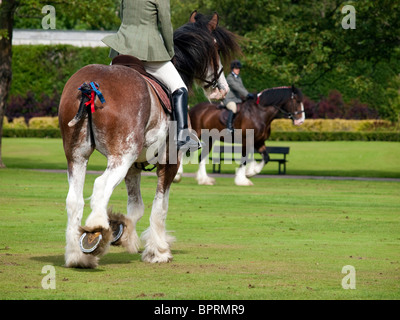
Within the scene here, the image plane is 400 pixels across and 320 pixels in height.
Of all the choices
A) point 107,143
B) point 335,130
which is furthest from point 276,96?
point 335,130

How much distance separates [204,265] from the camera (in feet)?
27.9

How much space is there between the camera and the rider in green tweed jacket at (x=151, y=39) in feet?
29.8

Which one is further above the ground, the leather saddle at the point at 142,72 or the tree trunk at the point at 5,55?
the leather saddle at the point at 142,72

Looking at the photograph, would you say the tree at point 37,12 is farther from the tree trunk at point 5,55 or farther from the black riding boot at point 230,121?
the black riding boot at point 230,121

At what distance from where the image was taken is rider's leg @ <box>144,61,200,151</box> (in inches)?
362

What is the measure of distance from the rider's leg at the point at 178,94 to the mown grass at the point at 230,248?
1.34 metres

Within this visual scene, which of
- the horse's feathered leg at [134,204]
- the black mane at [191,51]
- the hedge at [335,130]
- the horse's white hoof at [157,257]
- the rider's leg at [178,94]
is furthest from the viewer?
the hedge at [335,130]

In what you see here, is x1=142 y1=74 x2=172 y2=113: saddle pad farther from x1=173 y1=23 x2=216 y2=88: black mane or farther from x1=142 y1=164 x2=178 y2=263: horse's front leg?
x1=173 y1=23 x2=216 y2=88: black mane

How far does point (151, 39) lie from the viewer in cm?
914

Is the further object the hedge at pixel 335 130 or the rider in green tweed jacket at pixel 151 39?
the hedge at pixel 335 130

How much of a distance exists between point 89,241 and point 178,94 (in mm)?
2251

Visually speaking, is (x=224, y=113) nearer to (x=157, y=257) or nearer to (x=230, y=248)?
(x=230, y=248)

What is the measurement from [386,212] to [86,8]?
537 inches

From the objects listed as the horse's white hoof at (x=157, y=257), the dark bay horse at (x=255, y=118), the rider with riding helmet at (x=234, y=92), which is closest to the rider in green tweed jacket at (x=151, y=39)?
the horse's white hoof at (x=157, y=257)
